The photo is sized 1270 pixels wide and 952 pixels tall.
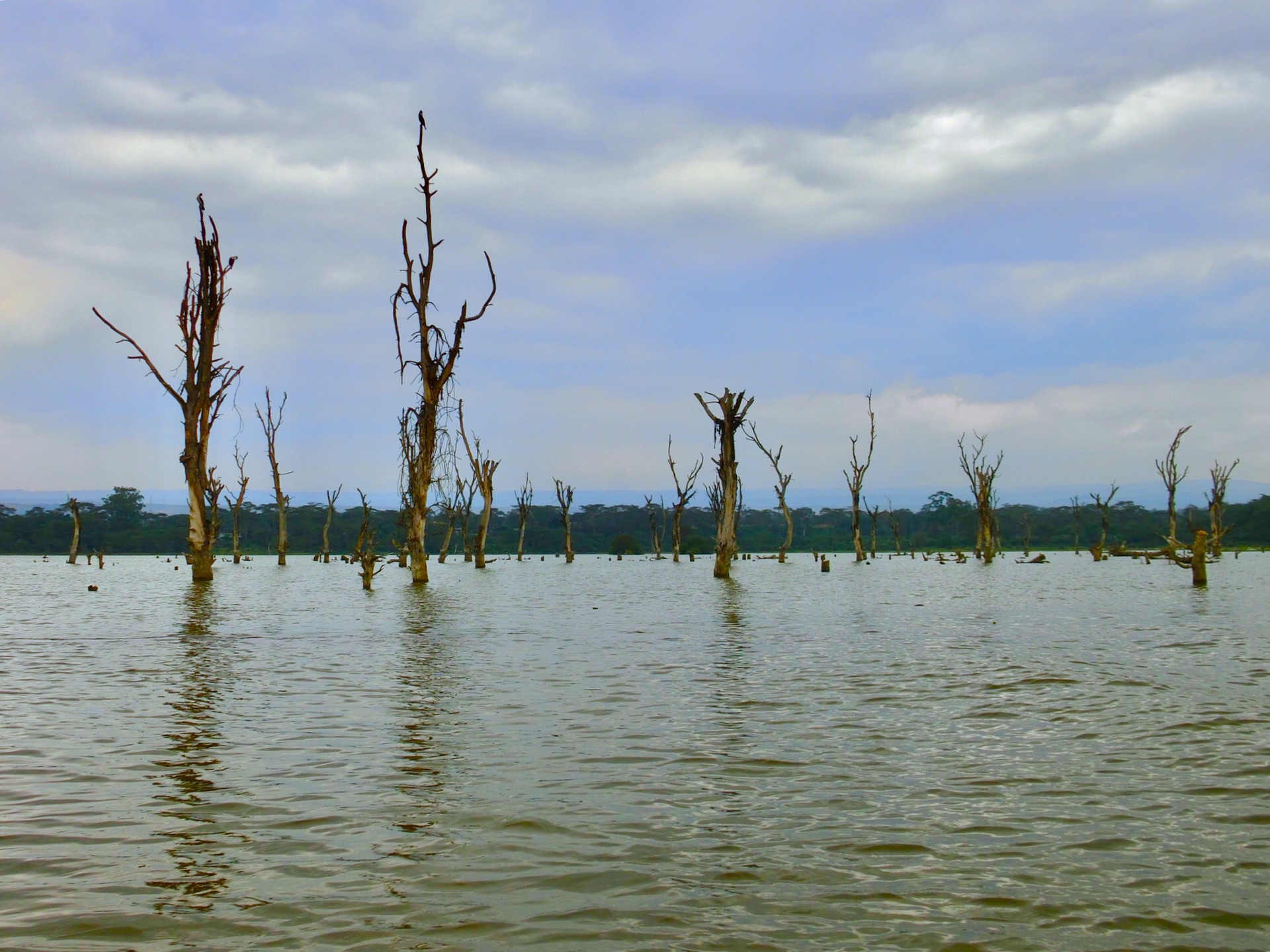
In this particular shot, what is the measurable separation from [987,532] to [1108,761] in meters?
53.3

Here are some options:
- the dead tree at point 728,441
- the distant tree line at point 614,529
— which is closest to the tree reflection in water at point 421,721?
the dead tree at point 728,441

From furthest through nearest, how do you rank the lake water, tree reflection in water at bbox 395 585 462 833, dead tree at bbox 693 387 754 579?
dead tree at bbox 693 387 754 579 < tree reflection in water at bbox 395 585 462 833 < the lake water

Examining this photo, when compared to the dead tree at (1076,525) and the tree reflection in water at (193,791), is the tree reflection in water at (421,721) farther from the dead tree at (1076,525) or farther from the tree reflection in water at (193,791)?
the dead tree at (1076,525)

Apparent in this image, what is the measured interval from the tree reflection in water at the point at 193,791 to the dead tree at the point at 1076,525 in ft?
258

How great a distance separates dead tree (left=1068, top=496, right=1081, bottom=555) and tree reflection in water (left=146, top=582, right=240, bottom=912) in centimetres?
7851

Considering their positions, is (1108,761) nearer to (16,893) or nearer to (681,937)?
(681,937)

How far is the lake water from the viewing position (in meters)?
3.59

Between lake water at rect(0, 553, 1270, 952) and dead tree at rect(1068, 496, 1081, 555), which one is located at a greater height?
dead tree at rect(1068, 496, 1081, 555)

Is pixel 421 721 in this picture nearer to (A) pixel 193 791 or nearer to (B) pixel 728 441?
(A) pixel 193 791

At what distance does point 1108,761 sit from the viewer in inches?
243

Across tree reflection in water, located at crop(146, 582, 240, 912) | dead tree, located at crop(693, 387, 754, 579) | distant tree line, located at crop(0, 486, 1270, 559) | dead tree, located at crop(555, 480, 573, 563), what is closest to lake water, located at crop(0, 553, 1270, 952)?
tree reflection in water, located at crop(146, 582, 240, 912)

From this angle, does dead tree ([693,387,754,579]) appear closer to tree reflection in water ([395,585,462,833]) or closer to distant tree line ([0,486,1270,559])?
tree reflection in water ([395,585,462,833])

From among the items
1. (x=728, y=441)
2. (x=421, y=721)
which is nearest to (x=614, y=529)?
(x=728, y=441)

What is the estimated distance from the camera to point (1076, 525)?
303 feet
